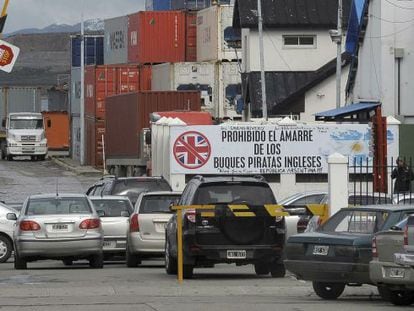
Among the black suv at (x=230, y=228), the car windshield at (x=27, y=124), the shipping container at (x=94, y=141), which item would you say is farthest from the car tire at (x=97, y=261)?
the car windshield at (x=27, y=124)

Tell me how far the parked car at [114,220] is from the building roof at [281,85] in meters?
27.2

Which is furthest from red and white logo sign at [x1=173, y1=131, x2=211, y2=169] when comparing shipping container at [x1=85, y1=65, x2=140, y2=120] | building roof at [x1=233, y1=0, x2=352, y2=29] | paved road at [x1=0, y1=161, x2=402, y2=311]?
shipping container at [x1=85, y1=65, x2=140, y2=120]

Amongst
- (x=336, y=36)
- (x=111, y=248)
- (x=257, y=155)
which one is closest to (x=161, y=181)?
(x=111, y=248)

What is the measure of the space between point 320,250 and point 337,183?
5.84m

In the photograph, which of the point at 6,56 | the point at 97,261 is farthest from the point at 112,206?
the point at 6,56

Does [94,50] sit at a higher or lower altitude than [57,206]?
higher

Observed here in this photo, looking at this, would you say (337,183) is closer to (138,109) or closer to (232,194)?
(232,194)

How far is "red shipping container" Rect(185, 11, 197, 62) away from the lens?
7175 centimetres

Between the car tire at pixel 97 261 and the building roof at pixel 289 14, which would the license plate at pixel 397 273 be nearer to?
the car tire at pixel 97 261

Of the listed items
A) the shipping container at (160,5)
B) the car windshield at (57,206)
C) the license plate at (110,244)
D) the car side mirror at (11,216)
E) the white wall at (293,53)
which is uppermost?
the shipping container at (160,5)

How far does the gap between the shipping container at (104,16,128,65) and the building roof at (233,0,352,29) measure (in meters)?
16.4

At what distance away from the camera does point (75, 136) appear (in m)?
79.1

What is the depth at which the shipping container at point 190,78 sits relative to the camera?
63.1m

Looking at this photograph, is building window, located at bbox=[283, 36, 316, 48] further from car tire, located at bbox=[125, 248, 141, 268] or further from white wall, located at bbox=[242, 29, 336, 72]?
car tire, located at bbox=[125, 248, 141, 268]
